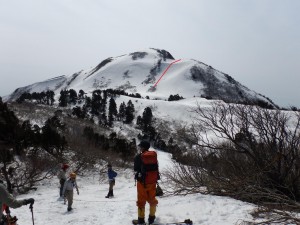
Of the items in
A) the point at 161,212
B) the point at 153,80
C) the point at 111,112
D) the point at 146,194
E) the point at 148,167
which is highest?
the point at 153,80

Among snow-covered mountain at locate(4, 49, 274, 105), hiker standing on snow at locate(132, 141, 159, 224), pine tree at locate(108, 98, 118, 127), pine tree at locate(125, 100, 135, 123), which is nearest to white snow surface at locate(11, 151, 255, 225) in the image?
hiker standing on snow at locate(132, 141, 159, 224)

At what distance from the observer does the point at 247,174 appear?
415 inches

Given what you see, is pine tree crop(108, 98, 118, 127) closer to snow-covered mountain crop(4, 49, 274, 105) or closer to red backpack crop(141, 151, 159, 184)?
snow-covered mountain crop(4, 49, 274, 105)

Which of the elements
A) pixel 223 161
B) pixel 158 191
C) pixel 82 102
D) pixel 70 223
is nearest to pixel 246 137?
pixel 223 161

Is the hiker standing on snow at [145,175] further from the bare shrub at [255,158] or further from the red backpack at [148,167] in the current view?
the bare shrub at [255,158]

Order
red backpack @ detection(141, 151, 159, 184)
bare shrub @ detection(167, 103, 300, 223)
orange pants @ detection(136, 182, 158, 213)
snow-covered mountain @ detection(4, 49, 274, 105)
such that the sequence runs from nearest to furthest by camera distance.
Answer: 1. red backpack @ detection(141, 151, 159, 184)
2. orange pants @ detection(136, 182, 158, 213)
3. bare shrub @ detection(167, 103, 300, 223)
4. snow-covered mountain @ detection(4, 49, 274, 105)

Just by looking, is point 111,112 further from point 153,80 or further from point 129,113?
point 153,80

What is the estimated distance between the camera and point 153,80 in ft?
524

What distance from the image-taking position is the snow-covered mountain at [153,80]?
14825cm

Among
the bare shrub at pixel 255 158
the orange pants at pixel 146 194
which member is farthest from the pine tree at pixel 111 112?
the orange pants at pixel 146 194

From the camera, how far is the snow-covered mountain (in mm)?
148250

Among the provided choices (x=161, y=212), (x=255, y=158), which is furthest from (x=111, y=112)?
(x=161, y=212)

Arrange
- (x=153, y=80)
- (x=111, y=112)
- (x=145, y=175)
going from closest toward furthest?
(x=145, y=175)
(x=111, y=112)
(x=153, y=80)

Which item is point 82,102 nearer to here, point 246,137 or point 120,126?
point 120,126
